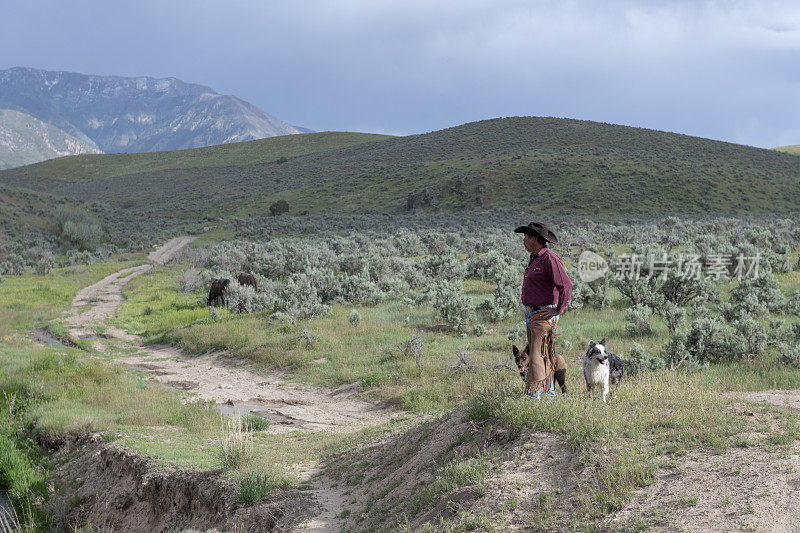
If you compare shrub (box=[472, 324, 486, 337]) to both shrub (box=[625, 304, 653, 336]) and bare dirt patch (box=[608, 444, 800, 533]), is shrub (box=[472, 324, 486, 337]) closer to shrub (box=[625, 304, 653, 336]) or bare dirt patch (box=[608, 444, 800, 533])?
shrub (box=[625, 304, 653, 336])

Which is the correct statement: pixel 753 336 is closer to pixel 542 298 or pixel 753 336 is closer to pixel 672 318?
pixel 672 318

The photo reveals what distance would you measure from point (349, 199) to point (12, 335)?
53668mm

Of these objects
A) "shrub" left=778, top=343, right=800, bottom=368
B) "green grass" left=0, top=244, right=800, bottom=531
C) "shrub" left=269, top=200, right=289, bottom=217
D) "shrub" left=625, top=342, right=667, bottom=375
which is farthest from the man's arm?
"shrub" left=269, top=200, right=289, bottom=217

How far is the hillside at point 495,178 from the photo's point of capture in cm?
5509

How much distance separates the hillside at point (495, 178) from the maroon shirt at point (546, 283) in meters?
47.2

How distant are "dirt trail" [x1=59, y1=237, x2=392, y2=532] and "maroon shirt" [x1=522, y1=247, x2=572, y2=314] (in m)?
3.44

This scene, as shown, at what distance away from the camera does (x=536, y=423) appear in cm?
587

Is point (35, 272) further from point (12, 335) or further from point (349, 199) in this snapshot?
point (349, 199)

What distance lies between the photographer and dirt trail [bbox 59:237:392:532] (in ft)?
27.0

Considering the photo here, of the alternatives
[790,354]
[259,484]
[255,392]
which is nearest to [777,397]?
[790,354]

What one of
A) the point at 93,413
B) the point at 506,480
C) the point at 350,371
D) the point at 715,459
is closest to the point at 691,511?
the point at 715,459

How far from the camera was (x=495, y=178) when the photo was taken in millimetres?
63000

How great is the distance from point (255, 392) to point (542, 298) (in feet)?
27.3

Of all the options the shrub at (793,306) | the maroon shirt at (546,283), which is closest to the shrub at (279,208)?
the shrub at (793,306)
